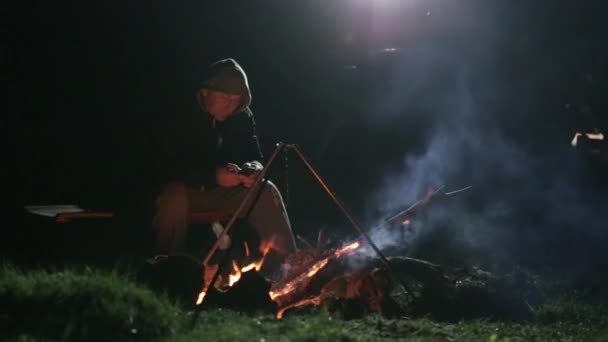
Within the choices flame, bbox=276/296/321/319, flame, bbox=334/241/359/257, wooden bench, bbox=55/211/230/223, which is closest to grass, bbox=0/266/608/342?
flame, bbox=276/296/321/319

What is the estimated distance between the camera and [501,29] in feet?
34.6

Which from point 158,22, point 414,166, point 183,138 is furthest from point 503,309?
point 158,22

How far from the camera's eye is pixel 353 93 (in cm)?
1062

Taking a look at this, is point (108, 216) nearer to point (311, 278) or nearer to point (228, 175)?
point (228, 175)

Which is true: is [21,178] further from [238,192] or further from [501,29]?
[501,29]

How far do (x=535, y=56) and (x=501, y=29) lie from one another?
2.09ft

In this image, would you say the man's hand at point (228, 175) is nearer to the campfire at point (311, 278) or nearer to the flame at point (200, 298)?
the campfire at point (311, 278)

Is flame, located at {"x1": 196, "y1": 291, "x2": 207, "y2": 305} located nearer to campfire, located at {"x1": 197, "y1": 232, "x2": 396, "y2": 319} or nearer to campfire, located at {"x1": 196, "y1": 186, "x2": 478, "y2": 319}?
campfire, located at {"x1": 196, "y1": 186, "x2": 478, "y2": 319}

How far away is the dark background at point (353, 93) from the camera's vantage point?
9.32 m

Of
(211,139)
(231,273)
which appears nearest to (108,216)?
(211,139)

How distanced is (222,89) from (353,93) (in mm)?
3732

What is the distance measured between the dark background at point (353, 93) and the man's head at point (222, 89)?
196 cm

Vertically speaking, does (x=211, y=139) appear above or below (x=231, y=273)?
above

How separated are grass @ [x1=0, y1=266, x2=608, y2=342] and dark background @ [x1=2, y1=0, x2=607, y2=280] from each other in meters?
3.49
